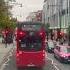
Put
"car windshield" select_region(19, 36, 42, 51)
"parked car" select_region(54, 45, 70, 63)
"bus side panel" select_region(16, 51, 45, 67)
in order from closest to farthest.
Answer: "bus side panel" select_region(16, 51, 45, 67)
"car windshield" select_region(19, 36, 42, 51)
"parked car" select_region(54, 45, 70, 63)

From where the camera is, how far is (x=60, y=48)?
132 feet

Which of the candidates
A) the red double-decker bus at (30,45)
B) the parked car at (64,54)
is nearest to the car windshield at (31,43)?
the red double-decker bus at (30,45)

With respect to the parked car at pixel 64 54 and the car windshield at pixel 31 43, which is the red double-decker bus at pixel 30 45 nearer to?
the car windshield at pixel 31 43

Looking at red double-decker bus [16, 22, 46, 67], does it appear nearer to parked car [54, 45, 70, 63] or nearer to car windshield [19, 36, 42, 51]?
car windshield [19, 36, 42, 51]

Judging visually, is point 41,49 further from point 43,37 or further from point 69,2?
point 69,2

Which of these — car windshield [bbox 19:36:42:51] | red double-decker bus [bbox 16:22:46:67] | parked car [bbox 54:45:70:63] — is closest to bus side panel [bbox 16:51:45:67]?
red double-decker bus [bbox 16:22:46:67]

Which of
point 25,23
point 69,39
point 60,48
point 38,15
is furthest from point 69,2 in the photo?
point 38,15

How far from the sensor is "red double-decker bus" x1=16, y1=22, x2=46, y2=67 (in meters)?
29.1

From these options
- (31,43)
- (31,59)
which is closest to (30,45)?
(31,43)

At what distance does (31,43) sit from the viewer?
29.5 meters

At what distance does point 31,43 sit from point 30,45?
17 cm

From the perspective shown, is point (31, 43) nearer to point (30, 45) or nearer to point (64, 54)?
point (30, 45)

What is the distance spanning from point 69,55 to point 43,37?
27.1 feet

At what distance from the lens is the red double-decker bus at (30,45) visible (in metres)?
29.1
